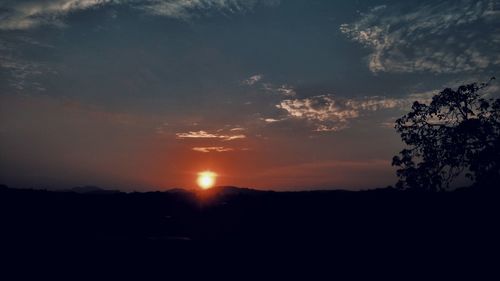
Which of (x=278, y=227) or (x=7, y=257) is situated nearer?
(x=7, y=257)

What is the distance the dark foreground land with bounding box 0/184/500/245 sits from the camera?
13.6 metres

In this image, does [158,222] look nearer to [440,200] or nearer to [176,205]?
[176,205]

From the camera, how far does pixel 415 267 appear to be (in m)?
11.0

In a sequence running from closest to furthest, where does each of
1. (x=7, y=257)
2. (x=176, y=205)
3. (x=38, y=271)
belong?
1. (x=38, y=271)
2. (x=7, y=257)
3. (x=176, y=205)

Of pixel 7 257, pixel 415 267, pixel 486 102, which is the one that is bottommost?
pixel 415 267

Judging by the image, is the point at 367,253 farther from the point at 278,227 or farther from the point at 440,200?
the point at 440,200

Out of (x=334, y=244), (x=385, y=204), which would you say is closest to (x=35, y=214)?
(x=334, y=244)

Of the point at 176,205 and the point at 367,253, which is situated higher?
the point at 176,205

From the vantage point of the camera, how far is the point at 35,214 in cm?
1602

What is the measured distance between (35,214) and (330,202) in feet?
52.3

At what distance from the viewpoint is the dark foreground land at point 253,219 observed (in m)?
13.6

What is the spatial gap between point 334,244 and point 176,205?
13.3m

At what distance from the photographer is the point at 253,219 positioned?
740 inches

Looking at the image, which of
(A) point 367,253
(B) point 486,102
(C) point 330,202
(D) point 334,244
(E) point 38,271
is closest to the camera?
(E) point 38,271
